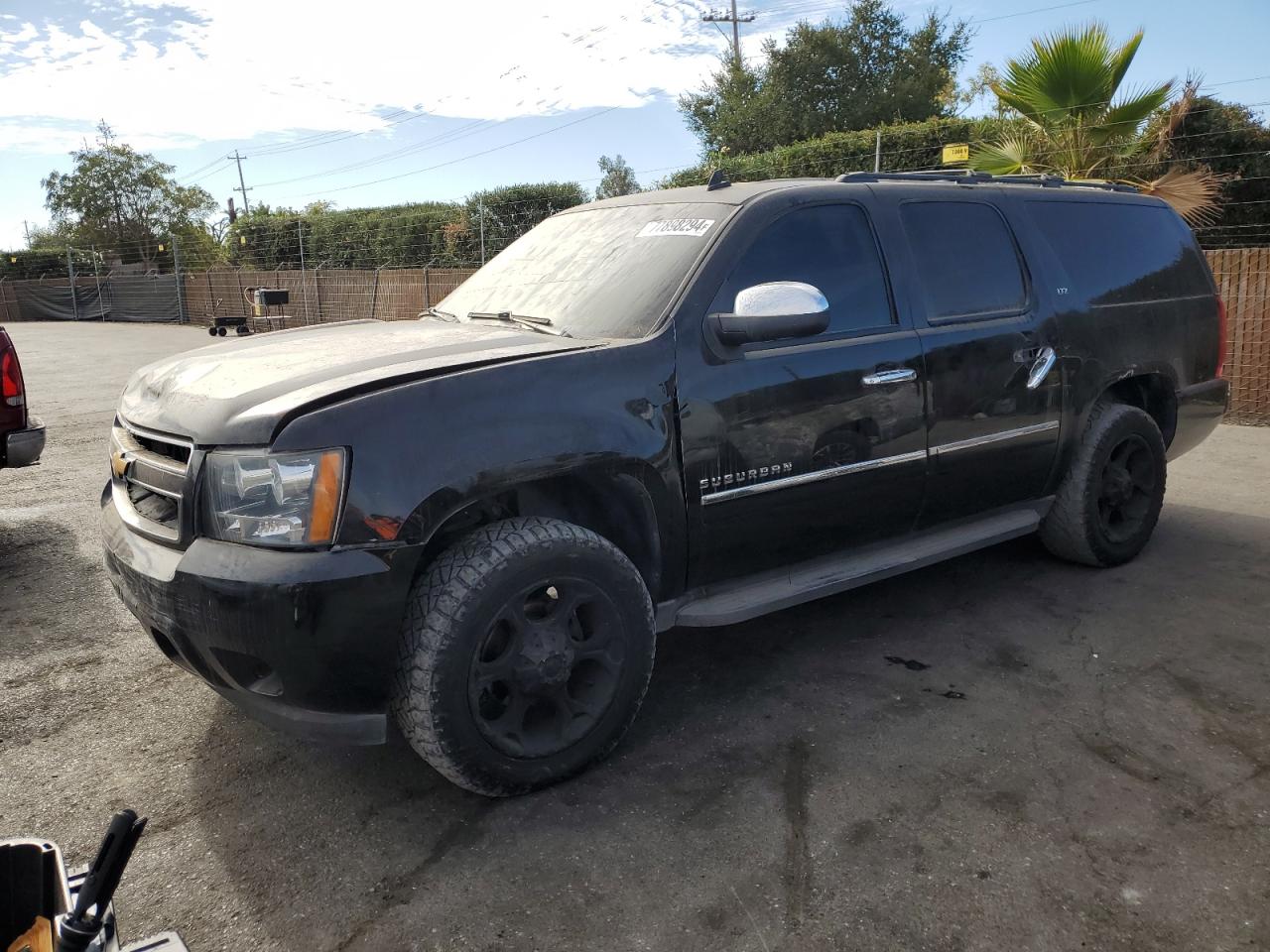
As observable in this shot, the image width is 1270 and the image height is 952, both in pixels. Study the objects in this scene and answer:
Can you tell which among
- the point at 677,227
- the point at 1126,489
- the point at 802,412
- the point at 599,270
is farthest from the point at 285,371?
the point at 1126,489

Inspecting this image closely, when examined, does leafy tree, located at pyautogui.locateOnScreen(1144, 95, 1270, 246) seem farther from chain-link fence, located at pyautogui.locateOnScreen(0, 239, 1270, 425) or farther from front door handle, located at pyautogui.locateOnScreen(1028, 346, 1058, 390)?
front door handle, located at pyautogui.locateOnScreen(1028, 346, 1058, 390)

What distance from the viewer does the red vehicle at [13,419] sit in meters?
5.31

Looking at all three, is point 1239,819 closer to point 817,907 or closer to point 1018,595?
point 817,907

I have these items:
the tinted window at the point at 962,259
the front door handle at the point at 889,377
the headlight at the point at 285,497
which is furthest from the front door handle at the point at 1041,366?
the headlight at the point at 285,497

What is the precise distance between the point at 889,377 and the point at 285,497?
2153 millimetres

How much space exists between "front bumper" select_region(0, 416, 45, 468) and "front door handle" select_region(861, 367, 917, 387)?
460 centimetres

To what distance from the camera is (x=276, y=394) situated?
8.63 ft

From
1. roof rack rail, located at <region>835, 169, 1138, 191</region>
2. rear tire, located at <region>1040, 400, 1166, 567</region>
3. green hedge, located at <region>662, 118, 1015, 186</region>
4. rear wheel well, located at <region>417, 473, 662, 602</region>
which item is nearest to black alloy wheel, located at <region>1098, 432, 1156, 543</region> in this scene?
rear tire, located at <region>1040, 400, 1166, 567</region>

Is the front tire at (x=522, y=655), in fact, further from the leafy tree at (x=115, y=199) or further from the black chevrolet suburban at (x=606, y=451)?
the leafy tree at (x=115, y=199)

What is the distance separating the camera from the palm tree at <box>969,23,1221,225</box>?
8.99 meters

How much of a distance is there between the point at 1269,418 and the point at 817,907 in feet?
27.4

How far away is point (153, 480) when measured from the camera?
9.25 ft

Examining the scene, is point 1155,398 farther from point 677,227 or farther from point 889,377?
point 677,227

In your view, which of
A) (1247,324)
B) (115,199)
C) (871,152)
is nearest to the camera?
(1247,324)
